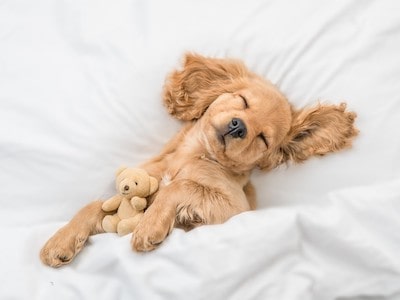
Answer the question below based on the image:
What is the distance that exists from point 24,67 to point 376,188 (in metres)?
1.48

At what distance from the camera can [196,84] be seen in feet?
7.01

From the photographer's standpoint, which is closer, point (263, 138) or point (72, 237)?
point (72, 237)

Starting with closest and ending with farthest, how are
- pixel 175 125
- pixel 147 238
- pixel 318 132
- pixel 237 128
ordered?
1. pixel 147 238
2. pixel 237 128
3. pixel 318 132
4. pixel 175 125

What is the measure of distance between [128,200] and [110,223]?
0.36ft

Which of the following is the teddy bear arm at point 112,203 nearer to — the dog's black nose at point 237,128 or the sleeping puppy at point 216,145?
the sleeping puppy at point 216,145

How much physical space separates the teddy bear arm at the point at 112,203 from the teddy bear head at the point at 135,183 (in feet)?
0.21

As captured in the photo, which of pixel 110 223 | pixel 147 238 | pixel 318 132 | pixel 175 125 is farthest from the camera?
pixel 175 125

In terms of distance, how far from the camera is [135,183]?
1849 mm

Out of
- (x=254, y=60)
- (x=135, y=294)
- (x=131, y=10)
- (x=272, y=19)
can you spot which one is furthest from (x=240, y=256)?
(x=131, y=10)

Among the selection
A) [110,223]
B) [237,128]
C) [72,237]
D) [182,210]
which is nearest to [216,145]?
[237,128]

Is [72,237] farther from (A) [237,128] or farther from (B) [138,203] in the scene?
(A) [237,128]

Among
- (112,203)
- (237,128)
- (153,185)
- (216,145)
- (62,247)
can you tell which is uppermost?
(237,128)

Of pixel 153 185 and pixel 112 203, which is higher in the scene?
pixel 153 185

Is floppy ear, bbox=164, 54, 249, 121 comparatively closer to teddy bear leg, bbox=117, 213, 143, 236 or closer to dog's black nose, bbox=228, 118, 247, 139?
dog's black nose, bbox=228, 118, 247, 139
